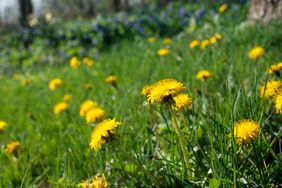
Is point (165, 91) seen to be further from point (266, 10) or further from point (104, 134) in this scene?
point (266, 10)

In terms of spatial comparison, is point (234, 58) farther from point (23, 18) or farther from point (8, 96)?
point (23, 18)

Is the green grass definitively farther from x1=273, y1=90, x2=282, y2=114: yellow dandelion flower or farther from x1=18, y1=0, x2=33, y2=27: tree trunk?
x1=18, y1=0, x2=33, y2=27: tree trunk

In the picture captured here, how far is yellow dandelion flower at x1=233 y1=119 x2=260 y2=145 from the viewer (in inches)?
39.5

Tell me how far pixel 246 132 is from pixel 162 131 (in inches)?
29.2

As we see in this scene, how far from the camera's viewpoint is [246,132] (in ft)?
3.30

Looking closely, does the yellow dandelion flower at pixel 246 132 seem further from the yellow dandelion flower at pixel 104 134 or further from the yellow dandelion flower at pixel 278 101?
the yellow dandelion flower at pixel 104 134

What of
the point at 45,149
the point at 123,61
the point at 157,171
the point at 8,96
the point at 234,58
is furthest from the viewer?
the point at 8,96

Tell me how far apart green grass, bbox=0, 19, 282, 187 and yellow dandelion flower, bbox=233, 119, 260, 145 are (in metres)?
0.02

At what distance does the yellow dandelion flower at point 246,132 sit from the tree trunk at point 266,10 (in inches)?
99.9

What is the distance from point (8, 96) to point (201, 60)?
274 cm

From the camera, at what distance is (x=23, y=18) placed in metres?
12.4

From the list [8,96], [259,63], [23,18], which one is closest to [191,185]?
[259,63]

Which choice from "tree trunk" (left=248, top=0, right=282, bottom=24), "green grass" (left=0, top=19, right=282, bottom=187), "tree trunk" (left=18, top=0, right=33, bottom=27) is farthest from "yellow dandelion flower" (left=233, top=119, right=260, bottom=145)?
"tree trunk" (left=18, top=0, right=33, bottom=27)

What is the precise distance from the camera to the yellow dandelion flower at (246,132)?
1.00 meters
